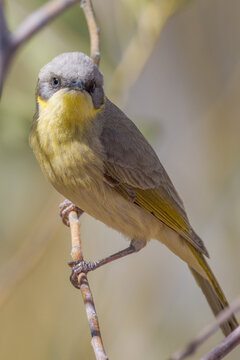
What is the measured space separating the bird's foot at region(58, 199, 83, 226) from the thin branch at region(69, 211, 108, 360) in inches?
2.5

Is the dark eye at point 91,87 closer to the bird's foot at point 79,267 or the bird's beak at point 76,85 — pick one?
the bird's beak at point 76,85

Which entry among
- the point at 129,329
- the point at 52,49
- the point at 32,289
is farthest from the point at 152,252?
the point at 52,49

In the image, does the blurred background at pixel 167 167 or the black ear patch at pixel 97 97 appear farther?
the blurred background at pixel 167 167

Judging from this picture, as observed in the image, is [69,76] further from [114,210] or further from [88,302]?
[88,302]

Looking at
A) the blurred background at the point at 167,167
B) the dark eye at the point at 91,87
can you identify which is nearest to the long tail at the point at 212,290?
the blurred background at the point at 167,167

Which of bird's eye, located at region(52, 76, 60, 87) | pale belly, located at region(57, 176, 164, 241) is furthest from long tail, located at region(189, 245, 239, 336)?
bird's eye, located at region(52, 76, 60, 87)

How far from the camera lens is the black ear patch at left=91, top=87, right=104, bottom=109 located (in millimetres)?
3312

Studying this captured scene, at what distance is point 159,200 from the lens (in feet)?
11.8

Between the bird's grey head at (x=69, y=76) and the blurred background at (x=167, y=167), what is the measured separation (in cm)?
81

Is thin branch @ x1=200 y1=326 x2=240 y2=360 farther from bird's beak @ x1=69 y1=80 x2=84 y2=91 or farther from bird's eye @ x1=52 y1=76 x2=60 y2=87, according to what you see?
bird's eye @ x1=52 y1=76 x2=60 y2=87

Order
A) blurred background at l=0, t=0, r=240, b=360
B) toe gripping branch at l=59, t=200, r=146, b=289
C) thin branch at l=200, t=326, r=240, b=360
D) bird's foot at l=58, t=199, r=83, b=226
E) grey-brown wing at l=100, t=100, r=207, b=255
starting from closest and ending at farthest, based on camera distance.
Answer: thin branch at l=200, t=326, r=240, b=360 → toe gripping branch at l=59, t=200, r=146, b=289 → grey-brown wing at l=100, t=100, r=207, b=255 → bird's foot at l=58, t=199, r=83, b=226 → blurred background at l=0, t=0, r=240, b=360

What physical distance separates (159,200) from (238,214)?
1.61 m

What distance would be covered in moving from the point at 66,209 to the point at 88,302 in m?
1.17

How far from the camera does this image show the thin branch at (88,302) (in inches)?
92.4
